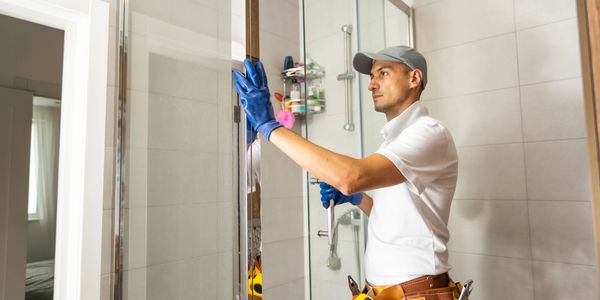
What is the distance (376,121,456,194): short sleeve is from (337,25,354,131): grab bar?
15.1 inches

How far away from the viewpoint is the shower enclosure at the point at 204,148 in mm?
833

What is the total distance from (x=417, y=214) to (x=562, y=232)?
29.4 inches

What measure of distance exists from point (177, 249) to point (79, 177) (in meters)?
0.43

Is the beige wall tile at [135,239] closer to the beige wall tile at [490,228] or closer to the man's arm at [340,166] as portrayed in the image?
the man's arm at [340,166]

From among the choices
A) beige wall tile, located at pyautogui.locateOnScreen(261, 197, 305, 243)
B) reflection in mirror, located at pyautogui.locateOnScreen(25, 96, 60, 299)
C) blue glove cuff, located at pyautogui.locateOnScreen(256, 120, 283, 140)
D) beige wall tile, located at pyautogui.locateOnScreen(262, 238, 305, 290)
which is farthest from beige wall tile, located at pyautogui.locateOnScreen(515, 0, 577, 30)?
reflection in mirror, located at pyautogui.locateOnScreen(25, 96, 60, 299)

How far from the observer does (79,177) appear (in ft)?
3.50

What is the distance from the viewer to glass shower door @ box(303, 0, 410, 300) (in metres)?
1.21

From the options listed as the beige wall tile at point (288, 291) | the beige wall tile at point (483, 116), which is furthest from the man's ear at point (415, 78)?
the beige wall tile at point (288, 291)

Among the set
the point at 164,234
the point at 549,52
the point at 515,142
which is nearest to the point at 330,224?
the point at 164,234

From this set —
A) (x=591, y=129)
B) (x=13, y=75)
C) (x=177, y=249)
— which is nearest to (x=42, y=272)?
(x=13, y=75)

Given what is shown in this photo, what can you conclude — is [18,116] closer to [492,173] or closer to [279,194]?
[279,194]

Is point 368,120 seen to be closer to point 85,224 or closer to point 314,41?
point 314,41

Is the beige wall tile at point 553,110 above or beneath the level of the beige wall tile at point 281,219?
above

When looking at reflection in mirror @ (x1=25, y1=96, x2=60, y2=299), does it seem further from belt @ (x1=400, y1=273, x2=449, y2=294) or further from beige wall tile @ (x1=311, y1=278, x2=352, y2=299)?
belt @ (x1=400, y1=273, x2=449, y2=294)
